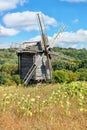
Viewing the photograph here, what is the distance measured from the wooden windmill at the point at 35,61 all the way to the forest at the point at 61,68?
47.7 inches

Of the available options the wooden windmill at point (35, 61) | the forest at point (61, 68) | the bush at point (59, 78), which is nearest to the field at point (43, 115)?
the forest at point (61, 68)

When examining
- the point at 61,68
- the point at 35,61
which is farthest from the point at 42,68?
the point at 61,68

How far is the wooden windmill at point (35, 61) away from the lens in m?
39.1

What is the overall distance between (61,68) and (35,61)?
7418cm

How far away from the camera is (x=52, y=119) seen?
933cm

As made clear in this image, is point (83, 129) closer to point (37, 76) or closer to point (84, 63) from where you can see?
point (37, 76)

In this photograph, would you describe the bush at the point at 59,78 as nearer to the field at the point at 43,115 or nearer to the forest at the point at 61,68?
the forest at the point at 61,68

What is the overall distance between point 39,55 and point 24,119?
99.9 ft

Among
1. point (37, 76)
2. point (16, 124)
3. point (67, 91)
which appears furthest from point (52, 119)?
point (37, 76)

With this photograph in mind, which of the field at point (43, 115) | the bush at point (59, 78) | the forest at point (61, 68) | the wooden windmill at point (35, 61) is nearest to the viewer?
the field at point (43, 115)

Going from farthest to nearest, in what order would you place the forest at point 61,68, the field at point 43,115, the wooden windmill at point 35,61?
the forest at point 61,68
the wooden windmill at point 35,61
the field at point 43,115

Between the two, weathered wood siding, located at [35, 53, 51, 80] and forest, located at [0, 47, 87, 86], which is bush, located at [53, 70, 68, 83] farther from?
weathered wood siding, located at [35, 53, 51, 80]

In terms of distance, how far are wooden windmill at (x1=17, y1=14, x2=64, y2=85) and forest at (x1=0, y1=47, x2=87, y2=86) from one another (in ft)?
3.98

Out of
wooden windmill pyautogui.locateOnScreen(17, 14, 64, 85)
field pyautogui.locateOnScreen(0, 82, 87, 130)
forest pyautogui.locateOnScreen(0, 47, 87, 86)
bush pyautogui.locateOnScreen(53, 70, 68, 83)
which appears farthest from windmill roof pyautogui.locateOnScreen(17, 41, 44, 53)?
field pyautogui.locateOnScreen(0, 82, 87, 130)
